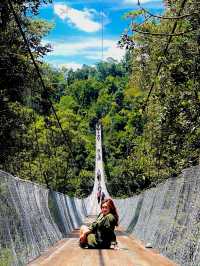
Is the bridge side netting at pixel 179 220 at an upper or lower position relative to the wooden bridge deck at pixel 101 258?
upper

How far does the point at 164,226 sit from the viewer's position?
12.3m

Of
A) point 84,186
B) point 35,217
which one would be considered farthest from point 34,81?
point 84,186

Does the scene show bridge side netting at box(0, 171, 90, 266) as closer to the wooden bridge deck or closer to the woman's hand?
the wooden bridge deck

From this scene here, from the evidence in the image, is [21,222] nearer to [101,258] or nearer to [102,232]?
[101,258]

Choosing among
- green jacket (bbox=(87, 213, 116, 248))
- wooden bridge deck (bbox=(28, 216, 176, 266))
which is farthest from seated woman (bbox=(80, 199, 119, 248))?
wooden bridge deck (bbox=(28, 216, 176, 266))

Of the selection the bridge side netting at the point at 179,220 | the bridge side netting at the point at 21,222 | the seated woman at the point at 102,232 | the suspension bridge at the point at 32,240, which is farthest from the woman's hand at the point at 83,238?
the bridge side netting at the point at 179,220

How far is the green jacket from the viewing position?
13.0 m

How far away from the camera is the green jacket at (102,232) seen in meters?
13.0

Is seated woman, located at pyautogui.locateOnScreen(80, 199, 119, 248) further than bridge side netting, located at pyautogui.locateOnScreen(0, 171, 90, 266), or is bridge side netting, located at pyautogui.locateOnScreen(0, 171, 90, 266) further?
seated woman, located at pyautogui.locateOnScreen(80, 199, 119, 248)

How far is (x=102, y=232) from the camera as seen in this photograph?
42.8 feet

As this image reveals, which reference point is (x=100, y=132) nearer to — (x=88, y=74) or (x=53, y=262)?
(x=88, y=74)

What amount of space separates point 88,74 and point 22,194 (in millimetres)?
187451

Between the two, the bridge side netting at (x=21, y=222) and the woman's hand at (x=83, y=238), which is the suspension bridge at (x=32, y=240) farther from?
the woman's hand at (x=83, y=238)

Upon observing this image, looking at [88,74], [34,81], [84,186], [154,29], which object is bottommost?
[84,186]
